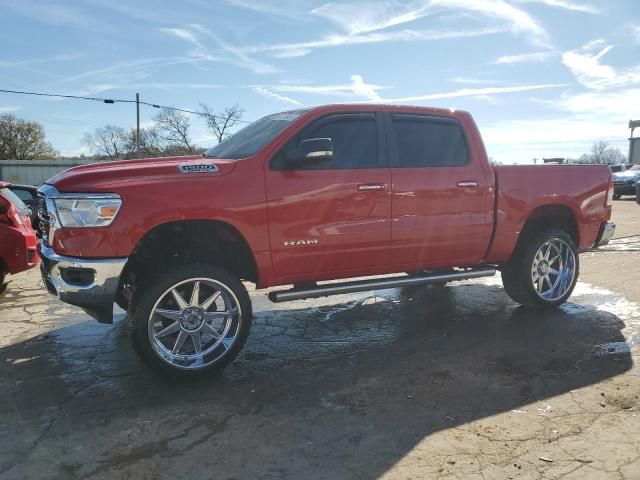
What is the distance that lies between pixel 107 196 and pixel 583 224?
4.99m

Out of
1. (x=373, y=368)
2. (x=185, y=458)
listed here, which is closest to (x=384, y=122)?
(x=373, y=368)

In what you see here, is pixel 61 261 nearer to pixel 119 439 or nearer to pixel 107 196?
pixel 107 196

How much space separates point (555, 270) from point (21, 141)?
71.1 meters

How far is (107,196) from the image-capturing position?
143 inches

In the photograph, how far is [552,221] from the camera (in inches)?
234

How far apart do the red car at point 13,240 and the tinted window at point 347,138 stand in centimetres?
394

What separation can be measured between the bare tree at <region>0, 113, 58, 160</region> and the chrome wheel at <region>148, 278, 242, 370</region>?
67.0 metres

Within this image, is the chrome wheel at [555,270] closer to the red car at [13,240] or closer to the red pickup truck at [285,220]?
the red pickup truck at [285,220]

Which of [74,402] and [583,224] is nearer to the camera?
[74,402]

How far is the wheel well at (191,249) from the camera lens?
4027 millimetres

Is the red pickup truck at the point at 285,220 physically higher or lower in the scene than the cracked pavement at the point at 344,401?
higher

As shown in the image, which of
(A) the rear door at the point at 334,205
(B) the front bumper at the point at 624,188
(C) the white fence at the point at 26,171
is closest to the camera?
(A) the rear door at the point at 334,205

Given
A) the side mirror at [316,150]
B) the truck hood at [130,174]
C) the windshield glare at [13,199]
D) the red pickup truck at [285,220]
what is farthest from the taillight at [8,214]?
the side mirror at [316,150]

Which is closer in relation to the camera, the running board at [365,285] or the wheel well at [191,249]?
the wheel well at [191,249]
